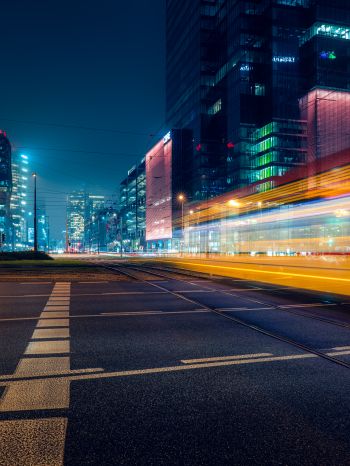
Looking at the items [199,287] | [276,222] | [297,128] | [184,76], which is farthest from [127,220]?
[199,287]

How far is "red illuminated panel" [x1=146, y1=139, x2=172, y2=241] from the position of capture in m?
112

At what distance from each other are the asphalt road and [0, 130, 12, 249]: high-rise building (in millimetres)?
166173

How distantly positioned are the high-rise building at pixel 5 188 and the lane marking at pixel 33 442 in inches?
6674

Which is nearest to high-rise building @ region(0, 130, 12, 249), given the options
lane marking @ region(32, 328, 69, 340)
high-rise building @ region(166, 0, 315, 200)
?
high-rise building @ region(166, 0, 315, 200)

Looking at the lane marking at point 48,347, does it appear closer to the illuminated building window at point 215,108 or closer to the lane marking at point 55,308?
the lane marking at point 55,308

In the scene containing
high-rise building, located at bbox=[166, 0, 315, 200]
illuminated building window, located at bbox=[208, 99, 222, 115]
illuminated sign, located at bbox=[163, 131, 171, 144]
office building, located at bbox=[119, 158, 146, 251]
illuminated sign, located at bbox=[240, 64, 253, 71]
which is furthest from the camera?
office building, located at bbox=[119, 158, 146, 251]

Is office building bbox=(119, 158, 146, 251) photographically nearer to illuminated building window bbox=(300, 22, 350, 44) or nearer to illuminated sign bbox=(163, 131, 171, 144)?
illuminated sign bbox=(163, 131, 171, 144)

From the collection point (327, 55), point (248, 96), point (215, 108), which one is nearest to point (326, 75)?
point (327, 55)

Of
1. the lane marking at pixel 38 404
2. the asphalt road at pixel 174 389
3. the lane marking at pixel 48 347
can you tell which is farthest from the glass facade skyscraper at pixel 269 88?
the lane marking at pixel 38 404

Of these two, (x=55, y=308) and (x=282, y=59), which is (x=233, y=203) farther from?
(x=282, y=59)

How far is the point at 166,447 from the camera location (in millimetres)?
3102

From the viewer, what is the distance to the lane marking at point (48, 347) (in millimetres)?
6105

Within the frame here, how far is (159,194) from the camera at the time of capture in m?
120

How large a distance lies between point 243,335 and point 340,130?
9502cm
